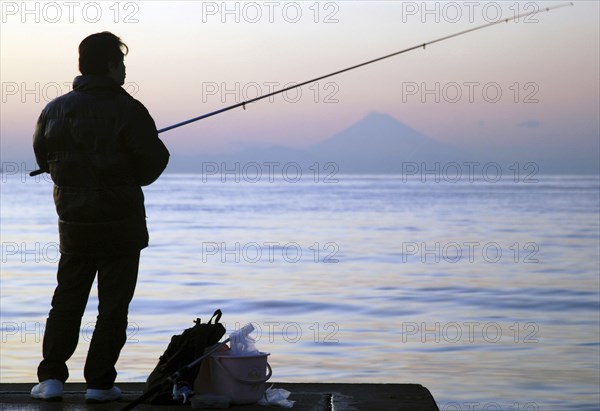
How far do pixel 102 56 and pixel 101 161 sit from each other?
1.47 feet

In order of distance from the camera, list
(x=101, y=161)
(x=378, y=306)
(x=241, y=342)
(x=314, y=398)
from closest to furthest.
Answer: (x=101, y=161)
(x=241, y=342)
(x=314, y=398)
(x=378, y=306)

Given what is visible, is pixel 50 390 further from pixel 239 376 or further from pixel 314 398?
pixel 314 398

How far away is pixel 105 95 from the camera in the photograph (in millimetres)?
4609

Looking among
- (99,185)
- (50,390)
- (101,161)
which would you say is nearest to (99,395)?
(50,390)

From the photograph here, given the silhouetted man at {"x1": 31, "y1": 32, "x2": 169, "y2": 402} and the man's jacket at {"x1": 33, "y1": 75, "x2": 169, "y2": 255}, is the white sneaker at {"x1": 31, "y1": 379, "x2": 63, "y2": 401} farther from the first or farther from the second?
the man's jacket at {"x1": 33, "y1": 75, "x2": 169, "y2": 255}

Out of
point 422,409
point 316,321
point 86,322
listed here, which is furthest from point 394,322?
point 422,409

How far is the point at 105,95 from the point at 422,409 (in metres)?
1.88

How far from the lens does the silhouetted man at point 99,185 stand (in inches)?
180

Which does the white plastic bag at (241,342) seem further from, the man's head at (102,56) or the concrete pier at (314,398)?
the man's head at (102,56)

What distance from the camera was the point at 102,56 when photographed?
4.64 meters

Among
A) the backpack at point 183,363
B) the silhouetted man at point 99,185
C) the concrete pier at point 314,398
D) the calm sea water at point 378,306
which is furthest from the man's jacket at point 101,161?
the calm sea water at point 378,306

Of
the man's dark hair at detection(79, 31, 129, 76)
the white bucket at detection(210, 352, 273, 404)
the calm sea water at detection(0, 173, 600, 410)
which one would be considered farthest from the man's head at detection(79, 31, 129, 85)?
the calm sea water at detection(0, 173, 600, 410)

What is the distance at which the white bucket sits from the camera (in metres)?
Answer: 4.63

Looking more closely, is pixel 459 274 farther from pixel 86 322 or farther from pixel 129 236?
pixel 129 236
